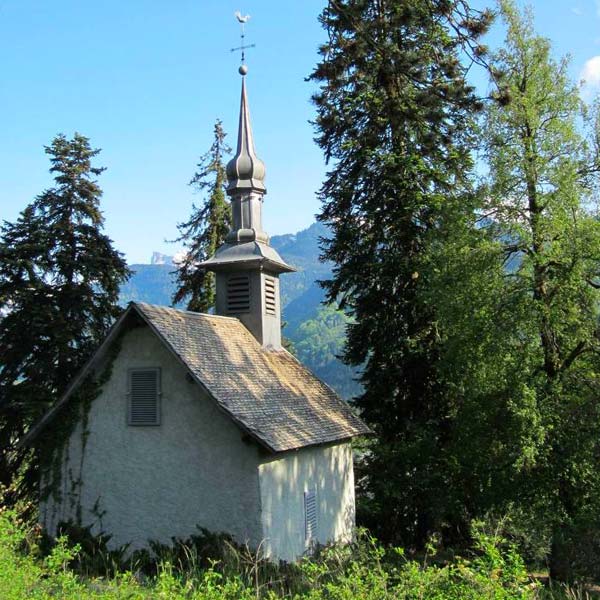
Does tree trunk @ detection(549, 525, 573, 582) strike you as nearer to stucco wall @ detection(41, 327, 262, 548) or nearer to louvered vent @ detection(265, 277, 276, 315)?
stucco wall @ detection(41, 327, 262, 548)

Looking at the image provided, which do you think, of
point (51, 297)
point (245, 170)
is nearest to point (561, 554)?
point (245, 170)

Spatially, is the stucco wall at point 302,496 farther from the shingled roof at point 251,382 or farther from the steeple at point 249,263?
the steeple at point 249,263

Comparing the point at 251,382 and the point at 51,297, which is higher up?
the point at 51,297

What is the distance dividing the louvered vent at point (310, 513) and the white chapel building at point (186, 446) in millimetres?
26

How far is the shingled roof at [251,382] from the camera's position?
14484 millimetres

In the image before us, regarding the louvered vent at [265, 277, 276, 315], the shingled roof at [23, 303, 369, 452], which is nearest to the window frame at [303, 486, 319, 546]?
the shingled roof at [23, 303, 369, 452]

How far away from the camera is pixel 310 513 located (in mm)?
16438

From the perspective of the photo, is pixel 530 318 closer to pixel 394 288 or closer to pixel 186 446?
pixel 394 288

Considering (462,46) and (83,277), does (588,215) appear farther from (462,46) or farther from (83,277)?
(83,277)

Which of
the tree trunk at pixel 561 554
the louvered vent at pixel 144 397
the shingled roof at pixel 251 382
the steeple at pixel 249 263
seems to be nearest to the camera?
the shingled roof at pixel 251 382

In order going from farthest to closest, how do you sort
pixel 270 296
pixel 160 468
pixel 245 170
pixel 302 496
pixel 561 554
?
pixel 245 170
pixel 270 296
pixel 302 496
pixel 561 554
pixel 160 468

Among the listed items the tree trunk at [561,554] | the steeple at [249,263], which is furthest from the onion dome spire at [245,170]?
the tree trunk at [561,554]

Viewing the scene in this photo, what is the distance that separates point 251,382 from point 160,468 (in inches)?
122

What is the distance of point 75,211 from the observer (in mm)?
23125
